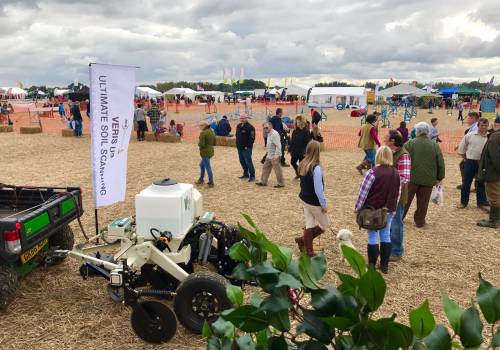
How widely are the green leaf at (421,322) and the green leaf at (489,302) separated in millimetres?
99

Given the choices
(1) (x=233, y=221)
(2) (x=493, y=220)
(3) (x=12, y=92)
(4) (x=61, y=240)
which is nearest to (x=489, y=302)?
(4) (x=61, y=240)

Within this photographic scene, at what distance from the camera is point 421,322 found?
835 mm

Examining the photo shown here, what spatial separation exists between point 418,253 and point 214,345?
526cm

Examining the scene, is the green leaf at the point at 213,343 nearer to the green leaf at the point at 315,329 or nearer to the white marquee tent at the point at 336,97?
the green leaf at the point at 315,329

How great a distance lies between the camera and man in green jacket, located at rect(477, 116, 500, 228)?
20.3 ft

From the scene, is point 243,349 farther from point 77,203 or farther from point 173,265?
point 77,203

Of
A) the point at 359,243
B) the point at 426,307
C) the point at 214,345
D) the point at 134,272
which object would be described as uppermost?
the point at 426,307

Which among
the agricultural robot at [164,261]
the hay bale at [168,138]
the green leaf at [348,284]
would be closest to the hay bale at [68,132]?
the hay bale at [168,138]

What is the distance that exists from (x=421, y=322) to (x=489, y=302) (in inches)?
5.3

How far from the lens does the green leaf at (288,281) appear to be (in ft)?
2.76

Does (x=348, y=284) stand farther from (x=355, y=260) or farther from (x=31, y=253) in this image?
(x=31, y=253)

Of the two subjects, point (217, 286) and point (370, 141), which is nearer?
point (217, 286)

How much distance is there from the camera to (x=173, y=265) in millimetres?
3777

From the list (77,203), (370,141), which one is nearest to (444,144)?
(370,141)
